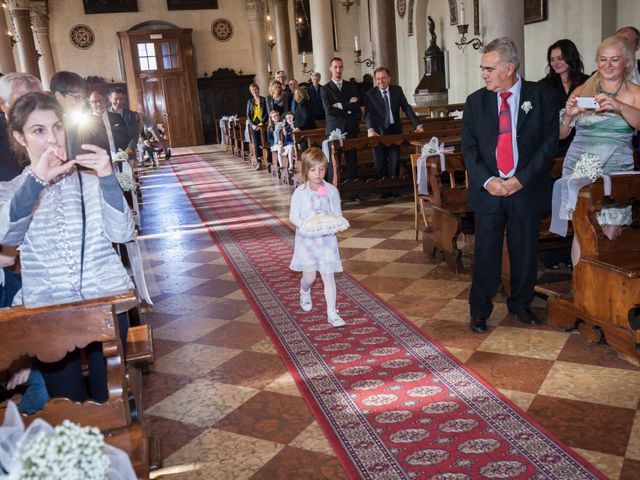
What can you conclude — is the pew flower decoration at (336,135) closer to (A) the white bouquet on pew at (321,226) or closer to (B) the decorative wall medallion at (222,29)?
(A) the white bouquet on pew at (321,226)

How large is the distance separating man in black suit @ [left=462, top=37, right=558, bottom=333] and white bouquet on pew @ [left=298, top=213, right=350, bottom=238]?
0.91m

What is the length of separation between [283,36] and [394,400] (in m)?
20.1

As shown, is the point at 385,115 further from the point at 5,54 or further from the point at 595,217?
the point at 5,54

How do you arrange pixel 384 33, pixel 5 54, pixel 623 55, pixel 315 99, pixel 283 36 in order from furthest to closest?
pixel 283 36 < pixel 384 33 < pixel 5 54 < pixel 315 99 < pixel 623 55

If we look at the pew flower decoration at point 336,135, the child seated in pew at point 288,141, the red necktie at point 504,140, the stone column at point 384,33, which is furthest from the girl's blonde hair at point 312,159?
the stone column at point 384,33

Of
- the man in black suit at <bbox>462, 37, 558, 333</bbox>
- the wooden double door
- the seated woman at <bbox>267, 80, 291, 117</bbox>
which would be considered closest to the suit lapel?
the man in black suit at <bbox>462, 37, 558, 333</bbox>

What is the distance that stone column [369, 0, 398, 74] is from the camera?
12.2 metres

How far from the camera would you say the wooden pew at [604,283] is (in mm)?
3473

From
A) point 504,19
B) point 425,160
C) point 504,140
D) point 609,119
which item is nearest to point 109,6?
point 504,19

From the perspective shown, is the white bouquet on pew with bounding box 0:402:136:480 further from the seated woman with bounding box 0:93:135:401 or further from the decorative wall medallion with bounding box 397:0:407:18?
the decorative wall medallion with bounding box 397:0:407:18

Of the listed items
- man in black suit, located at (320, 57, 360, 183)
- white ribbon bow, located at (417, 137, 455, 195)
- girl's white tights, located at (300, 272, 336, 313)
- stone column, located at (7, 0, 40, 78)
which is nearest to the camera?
girl's white tights, located at (300, 272, 336, 313)

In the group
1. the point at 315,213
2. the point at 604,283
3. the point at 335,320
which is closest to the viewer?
the point at 604,283

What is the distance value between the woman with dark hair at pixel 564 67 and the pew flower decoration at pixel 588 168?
1090mm

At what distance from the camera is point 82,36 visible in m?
23.1
